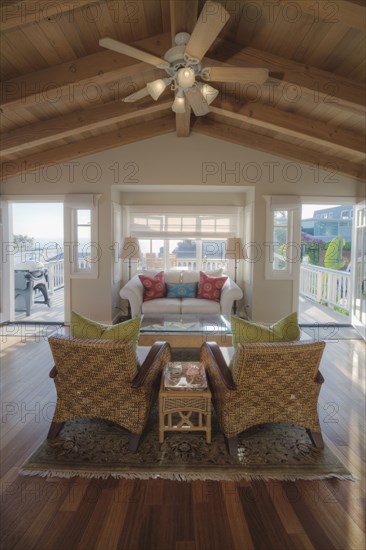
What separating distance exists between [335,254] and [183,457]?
21.3ft

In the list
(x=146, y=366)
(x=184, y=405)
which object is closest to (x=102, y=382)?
(x=146, y=366)

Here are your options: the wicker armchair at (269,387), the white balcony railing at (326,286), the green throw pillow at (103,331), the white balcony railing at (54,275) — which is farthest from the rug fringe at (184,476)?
the white balcony railing at (54,275)

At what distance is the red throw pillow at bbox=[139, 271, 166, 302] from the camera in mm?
5402

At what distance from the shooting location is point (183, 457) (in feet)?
7.32

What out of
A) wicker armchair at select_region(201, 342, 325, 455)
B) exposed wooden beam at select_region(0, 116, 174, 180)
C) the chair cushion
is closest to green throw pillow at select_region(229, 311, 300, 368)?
the chair cushion

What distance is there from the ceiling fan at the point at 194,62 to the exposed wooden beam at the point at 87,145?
7.30 ft

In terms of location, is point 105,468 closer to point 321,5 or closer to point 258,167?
point 321,5

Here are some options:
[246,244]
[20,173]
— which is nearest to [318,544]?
[246,244]

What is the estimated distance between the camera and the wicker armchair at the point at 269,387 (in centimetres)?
206

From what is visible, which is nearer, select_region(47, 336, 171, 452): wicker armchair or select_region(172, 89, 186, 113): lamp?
select_region(47, 336, 171, 452): wicker armchair

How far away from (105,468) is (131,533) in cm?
51

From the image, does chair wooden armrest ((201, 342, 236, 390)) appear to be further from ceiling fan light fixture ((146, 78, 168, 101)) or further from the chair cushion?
ceiling fan light fixture ((146, 78, 168, 101))

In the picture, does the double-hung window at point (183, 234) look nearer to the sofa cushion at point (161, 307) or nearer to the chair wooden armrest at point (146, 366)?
the sofa cushion at point (161, 307)

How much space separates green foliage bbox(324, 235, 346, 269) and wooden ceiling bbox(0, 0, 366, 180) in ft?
8.84
